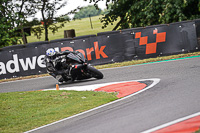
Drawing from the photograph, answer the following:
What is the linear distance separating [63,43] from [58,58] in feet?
19.2

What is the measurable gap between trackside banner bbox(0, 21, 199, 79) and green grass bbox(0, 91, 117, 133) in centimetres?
674

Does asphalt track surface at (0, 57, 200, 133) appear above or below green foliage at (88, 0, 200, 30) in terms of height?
below

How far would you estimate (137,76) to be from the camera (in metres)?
12.5

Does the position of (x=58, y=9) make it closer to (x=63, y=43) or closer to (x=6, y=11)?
(x=6, y=11)

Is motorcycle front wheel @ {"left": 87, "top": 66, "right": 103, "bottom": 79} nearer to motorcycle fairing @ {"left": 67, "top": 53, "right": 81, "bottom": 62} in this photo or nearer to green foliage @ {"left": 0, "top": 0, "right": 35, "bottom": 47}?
motorcycle fairing @ {"left": 67, "top": 53, "right": 81, "bottom": 62}

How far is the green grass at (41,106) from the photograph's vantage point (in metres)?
7.99

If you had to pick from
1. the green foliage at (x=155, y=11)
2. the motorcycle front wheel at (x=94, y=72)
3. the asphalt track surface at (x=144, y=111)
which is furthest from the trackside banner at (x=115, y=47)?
the asphalt track surface at (x=144, y=111)

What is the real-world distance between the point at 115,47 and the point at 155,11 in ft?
24.3

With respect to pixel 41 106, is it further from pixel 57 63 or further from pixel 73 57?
pixel 57 63

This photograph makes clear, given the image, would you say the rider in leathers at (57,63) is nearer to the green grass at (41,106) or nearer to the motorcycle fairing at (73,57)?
the motorcycle fairing at (73,57)

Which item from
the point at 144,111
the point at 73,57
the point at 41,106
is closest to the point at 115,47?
the point at 73,57

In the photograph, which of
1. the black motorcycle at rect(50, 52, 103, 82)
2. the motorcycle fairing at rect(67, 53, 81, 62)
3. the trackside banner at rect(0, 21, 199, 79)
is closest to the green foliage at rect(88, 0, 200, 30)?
the trackside banner at rect(0, 21, 199, 79)

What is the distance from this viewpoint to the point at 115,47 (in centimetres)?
1808

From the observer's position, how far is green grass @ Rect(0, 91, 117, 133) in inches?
315
